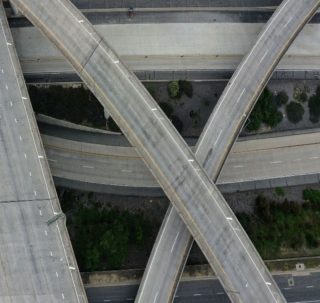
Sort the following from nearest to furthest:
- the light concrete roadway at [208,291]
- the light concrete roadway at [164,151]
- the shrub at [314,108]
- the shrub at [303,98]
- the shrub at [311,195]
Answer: the light concrete roadway at [164,151]
the light concrete roadway at [208,291]
the shrub at [311,195]
the shrub at [314,108]
the shrub at [303,98]

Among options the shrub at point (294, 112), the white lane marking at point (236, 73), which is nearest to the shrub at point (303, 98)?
the shrub at point (294, 112)

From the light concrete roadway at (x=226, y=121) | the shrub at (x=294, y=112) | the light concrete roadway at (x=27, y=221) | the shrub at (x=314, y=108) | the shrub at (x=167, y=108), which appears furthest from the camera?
the shrub at (x=314, y=108)

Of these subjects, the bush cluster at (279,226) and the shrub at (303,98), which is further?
the shrub at (303,98)

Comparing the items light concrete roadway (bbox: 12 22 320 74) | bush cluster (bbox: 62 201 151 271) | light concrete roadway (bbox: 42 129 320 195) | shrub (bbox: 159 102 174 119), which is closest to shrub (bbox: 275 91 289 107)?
light concrete roadway (bbox: 12 22 320 74)

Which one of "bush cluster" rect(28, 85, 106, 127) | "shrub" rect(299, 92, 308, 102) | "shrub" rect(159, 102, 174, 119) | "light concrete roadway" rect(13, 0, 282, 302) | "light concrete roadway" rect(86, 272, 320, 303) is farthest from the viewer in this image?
"shrub" rect(299, 92, 308, 102)

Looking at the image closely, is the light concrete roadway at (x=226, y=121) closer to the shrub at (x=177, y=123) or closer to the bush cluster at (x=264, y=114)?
the bush cluster at (x=264, y=114)

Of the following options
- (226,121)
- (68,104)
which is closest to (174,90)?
(226,121)

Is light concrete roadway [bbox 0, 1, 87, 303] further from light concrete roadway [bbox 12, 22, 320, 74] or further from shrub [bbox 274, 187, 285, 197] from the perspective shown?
shrub [bbox 274, 187, 285, 197]
